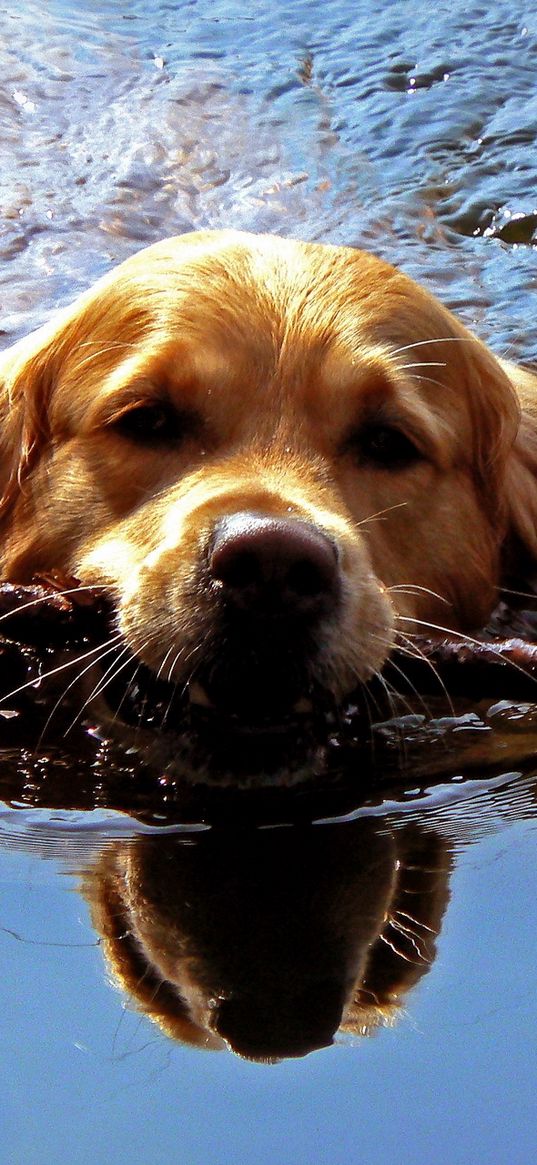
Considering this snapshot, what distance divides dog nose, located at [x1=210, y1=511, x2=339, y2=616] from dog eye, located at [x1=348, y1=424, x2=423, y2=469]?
0.77 meters

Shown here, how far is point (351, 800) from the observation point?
353cm

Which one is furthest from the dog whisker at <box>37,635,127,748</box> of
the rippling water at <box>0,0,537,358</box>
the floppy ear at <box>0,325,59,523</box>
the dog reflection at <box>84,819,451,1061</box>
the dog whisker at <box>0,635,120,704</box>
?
the rippling water at <box>0,0,537,358</box>

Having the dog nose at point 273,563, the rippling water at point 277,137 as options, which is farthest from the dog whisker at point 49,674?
the rippling water at point 277,137

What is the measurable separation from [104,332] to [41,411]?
11.9 inches

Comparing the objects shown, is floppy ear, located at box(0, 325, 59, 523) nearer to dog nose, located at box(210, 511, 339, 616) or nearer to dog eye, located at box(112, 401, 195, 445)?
dog eye, located at box(112, 401, 195, 445)

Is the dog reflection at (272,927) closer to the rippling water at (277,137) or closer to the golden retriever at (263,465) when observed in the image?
the golden retriever at (263,465)

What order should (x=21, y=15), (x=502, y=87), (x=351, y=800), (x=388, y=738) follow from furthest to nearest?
(x=21, y=15), (x=502, y=87), (x=388, y=738), (x=351, y=800)

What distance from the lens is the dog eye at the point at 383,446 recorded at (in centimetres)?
414

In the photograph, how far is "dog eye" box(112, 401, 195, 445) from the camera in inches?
159

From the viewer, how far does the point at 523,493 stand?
503cm

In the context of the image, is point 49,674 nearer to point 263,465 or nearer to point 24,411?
point 263,465

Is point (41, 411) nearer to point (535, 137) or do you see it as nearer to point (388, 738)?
point (388, 738)

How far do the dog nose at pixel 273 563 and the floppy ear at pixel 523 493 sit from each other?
165cm

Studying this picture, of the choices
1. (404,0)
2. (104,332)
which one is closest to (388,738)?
(104,332)
